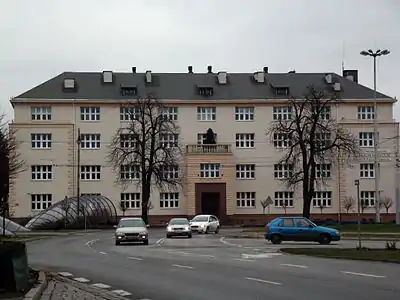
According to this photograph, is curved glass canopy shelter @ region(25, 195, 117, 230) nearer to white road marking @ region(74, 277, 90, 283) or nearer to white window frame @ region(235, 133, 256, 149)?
white window frame @ region(235, 133, 256, 149)

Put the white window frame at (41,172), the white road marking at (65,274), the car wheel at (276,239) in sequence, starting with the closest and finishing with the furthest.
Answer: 1. the white road marking at (65,274)
2. the car wheel at (276,239)
3. the white window frame at (41,172)

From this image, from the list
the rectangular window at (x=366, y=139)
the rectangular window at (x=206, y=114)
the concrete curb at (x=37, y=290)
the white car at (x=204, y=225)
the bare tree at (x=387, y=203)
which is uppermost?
the rectangular window at (x=206, y=114)

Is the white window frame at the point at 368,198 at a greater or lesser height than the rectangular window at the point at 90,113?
lesser

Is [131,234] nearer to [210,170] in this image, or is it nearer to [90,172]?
[210,170]

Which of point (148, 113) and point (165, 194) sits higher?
point (148, 113)

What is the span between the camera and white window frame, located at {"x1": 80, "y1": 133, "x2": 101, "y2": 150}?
95438 mm

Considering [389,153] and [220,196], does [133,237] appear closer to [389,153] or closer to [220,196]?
[220,196]

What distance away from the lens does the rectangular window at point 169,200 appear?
95.3m

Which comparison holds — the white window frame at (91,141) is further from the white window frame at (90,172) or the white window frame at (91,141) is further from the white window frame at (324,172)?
the white window frame at (324,172)

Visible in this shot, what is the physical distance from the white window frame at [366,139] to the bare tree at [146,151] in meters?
22.5

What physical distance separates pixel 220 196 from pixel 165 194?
7.04 m

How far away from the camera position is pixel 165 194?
95.4 meters

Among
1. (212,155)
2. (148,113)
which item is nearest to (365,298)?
(148,113)

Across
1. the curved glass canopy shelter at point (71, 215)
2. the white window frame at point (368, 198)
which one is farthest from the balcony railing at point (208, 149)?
the white window frame at point (368, 198)
